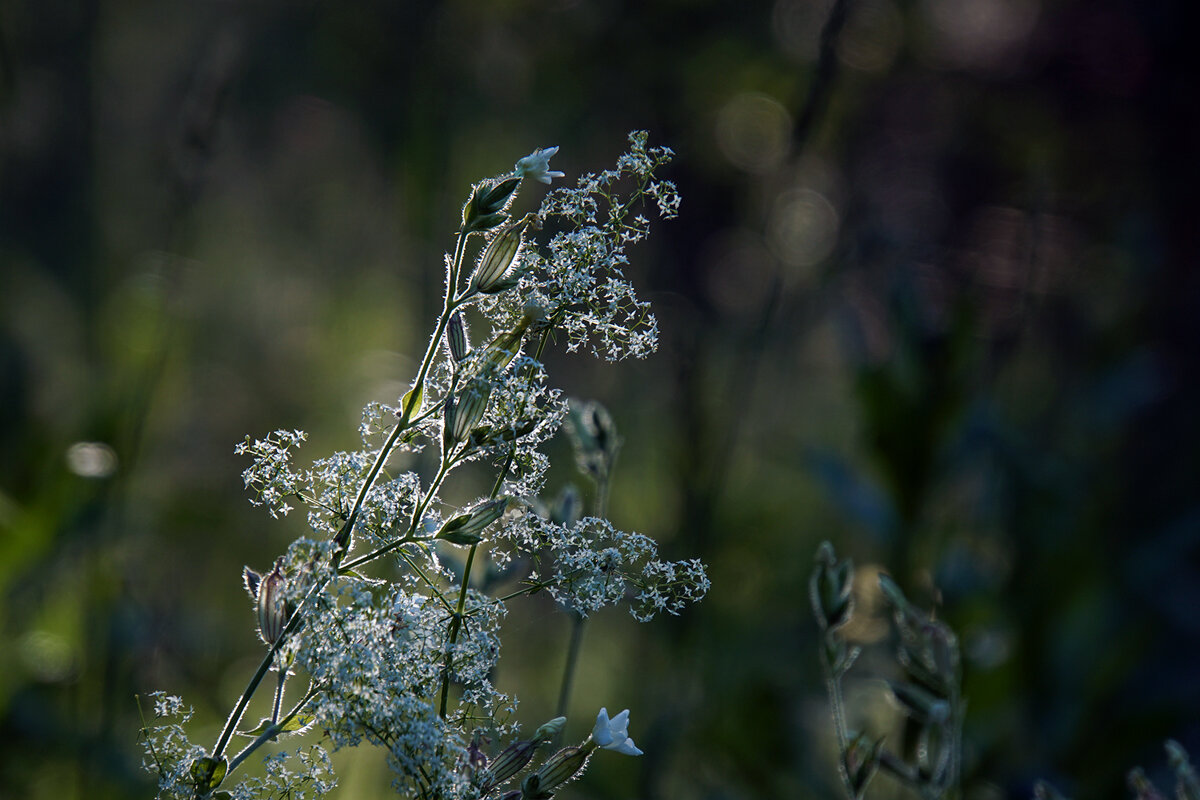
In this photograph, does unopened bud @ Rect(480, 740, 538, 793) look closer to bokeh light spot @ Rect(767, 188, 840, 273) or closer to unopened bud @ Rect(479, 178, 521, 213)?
unopened bud @ Rect(479, 178, 521, 213)

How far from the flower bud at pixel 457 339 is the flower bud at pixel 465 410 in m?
0.02

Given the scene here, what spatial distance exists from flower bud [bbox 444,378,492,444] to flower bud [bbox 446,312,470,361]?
19mm

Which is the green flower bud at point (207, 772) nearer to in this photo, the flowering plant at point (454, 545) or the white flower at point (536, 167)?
the flowering plant at point (454, 545)

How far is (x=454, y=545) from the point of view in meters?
0.39

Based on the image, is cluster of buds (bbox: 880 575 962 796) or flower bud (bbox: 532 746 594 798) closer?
flower bud (bbox: 532 746 594 798)

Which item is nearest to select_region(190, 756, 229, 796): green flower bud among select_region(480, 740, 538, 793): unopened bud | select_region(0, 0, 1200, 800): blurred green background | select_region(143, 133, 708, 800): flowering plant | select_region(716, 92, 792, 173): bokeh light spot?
select_region(143, 133, 708, 800): flowering plant

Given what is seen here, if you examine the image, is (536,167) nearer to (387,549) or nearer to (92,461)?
(387,549)

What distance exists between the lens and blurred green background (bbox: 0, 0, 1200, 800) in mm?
1116

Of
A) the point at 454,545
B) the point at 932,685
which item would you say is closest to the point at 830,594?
the point at 932,685

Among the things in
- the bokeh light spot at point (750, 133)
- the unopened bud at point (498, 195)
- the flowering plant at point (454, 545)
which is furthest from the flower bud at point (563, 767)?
the bokeh light spot at point (750, 133)

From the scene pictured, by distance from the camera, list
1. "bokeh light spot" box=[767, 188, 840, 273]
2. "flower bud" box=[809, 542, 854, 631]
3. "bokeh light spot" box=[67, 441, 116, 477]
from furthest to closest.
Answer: "bokeh light spot" box=[767, 188, 840, 273]
"bokeh light spot" box=[67, 441, 116, 477]
"flower bud" box=[809, 542, 854, 631]

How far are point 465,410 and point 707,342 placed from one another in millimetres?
1521

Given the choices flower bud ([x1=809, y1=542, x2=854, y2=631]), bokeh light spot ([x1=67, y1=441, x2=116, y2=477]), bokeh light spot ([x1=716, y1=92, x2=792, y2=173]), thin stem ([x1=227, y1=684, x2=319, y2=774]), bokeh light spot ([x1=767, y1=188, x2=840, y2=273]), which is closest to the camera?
thin stem ([x1=227, y1=684, x2=319, y2=774])

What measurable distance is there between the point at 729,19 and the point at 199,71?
1541mm
